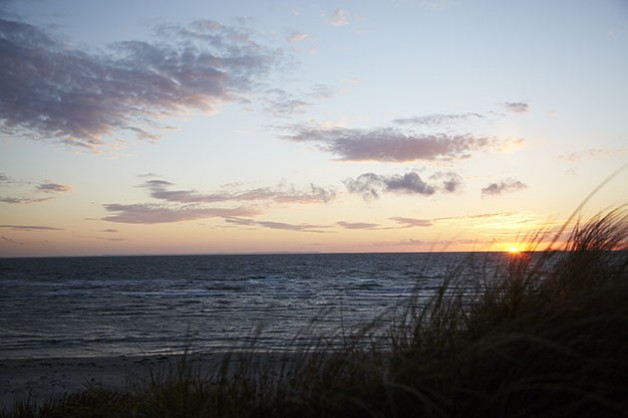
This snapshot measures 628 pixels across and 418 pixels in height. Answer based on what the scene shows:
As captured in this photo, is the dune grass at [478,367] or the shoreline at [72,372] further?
the shoreline at [72,372]

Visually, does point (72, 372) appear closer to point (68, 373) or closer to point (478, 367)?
point (68, 373)

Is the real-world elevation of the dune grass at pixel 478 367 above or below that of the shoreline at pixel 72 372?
above

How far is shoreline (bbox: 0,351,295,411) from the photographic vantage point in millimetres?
10883

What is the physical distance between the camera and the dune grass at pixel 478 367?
2443 mm

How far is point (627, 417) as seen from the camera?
240cm

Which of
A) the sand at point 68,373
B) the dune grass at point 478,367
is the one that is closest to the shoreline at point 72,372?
the sand at point 68,373

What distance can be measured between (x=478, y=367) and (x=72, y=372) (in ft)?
44.2

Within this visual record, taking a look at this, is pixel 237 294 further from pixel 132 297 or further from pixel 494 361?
pixel 494 361

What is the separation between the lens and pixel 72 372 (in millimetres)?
13234

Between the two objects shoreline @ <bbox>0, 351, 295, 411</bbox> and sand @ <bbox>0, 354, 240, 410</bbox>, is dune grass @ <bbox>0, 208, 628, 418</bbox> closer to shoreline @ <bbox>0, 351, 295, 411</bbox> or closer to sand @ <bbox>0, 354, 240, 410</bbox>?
shoreline @ <bbox>0, 351, 295, 411</bbox>

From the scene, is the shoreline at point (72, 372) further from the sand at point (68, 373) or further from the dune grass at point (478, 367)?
the dune grass at point (478, 367)

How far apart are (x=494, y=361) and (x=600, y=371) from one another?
63 cm

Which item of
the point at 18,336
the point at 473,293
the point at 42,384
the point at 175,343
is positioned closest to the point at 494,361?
the point at 473,293

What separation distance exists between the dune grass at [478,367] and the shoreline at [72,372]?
23.9 feet
